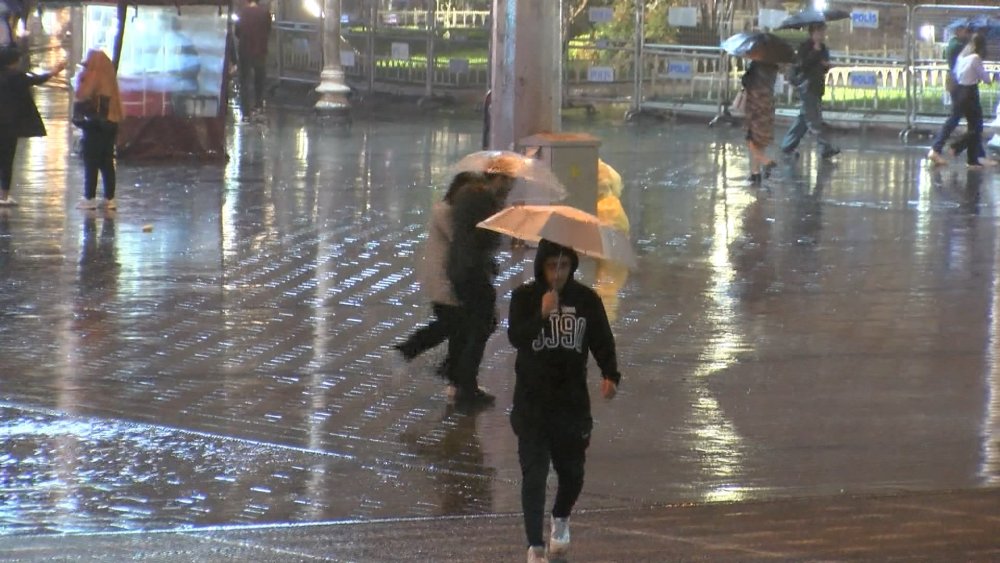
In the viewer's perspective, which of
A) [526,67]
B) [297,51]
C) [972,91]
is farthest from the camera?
[297,51]

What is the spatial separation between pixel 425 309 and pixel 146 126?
29.1ft

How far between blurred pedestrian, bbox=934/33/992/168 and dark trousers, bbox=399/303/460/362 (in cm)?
1187

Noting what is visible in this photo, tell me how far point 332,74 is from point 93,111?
34.8ft

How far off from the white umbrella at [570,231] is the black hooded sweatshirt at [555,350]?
0.04 metres

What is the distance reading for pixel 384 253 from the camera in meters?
12.5

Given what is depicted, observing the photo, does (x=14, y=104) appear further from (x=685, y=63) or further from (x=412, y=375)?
(x=685, y=63)

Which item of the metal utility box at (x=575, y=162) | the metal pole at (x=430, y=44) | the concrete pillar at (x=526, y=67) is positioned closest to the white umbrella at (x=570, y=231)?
the metal utility box at (x=575, y=162)

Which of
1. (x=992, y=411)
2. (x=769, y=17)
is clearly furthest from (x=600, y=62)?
(x=992, y=411)

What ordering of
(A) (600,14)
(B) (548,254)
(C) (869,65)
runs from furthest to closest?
(A) (600,14) → (C) (869,65) → (B) (548,254)

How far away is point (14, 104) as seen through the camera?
14266 millimetres

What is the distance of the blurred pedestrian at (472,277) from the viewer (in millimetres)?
7676

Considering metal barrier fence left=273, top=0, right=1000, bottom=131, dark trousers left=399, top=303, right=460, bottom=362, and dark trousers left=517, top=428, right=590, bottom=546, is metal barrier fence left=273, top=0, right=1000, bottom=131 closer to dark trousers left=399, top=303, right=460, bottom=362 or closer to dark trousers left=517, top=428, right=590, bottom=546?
dark trousers left=399, top=303, right=460, bottom=362

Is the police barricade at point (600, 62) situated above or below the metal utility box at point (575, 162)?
above

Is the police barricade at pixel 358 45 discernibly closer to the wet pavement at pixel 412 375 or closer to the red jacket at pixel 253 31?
the red jacket at pixel 253 31
